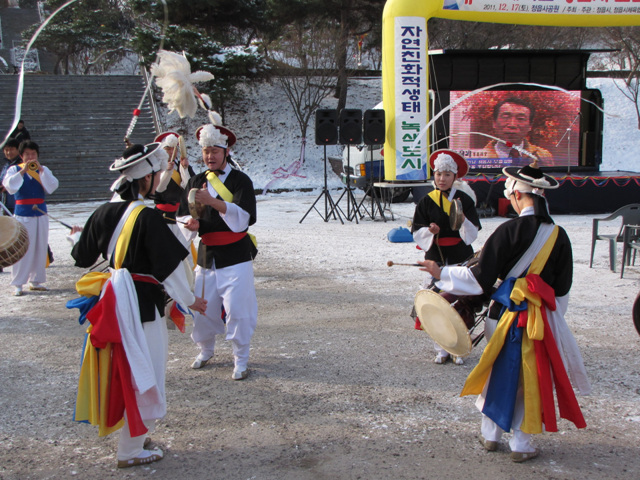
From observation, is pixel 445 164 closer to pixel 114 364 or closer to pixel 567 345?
pixel 567 345

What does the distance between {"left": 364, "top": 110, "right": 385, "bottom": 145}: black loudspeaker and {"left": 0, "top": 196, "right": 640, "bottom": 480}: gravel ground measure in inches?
237

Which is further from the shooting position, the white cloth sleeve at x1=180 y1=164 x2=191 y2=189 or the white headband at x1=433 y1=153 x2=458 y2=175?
the white cloth sleeve at x1=180 y1=164 x2=191 y2=189

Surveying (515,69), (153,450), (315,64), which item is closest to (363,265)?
(153,450)

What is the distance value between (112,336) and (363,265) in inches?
218

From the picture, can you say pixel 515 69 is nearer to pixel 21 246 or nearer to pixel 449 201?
pixel 449 201

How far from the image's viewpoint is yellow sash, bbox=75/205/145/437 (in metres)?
2.95

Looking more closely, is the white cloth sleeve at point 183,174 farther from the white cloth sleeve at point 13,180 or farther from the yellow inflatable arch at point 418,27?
the yellow inflatable arch at point 418,27

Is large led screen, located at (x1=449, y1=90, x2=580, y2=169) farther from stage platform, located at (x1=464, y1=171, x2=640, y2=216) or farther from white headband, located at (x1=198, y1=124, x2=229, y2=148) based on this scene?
white headband, located at (x1=198, y1=124, x2=229, y2=148)

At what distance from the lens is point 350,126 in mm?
12664

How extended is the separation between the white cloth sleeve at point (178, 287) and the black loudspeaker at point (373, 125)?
31.6ft

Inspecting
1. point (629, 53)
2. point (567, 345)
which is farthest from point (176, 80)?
point (629, 53)

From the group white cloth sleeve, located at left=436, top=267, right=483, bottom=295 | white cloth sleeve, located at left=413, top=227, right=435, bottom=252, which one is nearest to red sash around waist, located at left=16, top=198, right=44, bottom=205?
white cloth sleeve, located at left=413, top=227, right=435, bottom=252

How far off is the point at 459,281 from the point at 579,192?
11266 millimetres

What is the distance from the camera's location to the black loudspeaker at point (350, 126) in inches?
497
